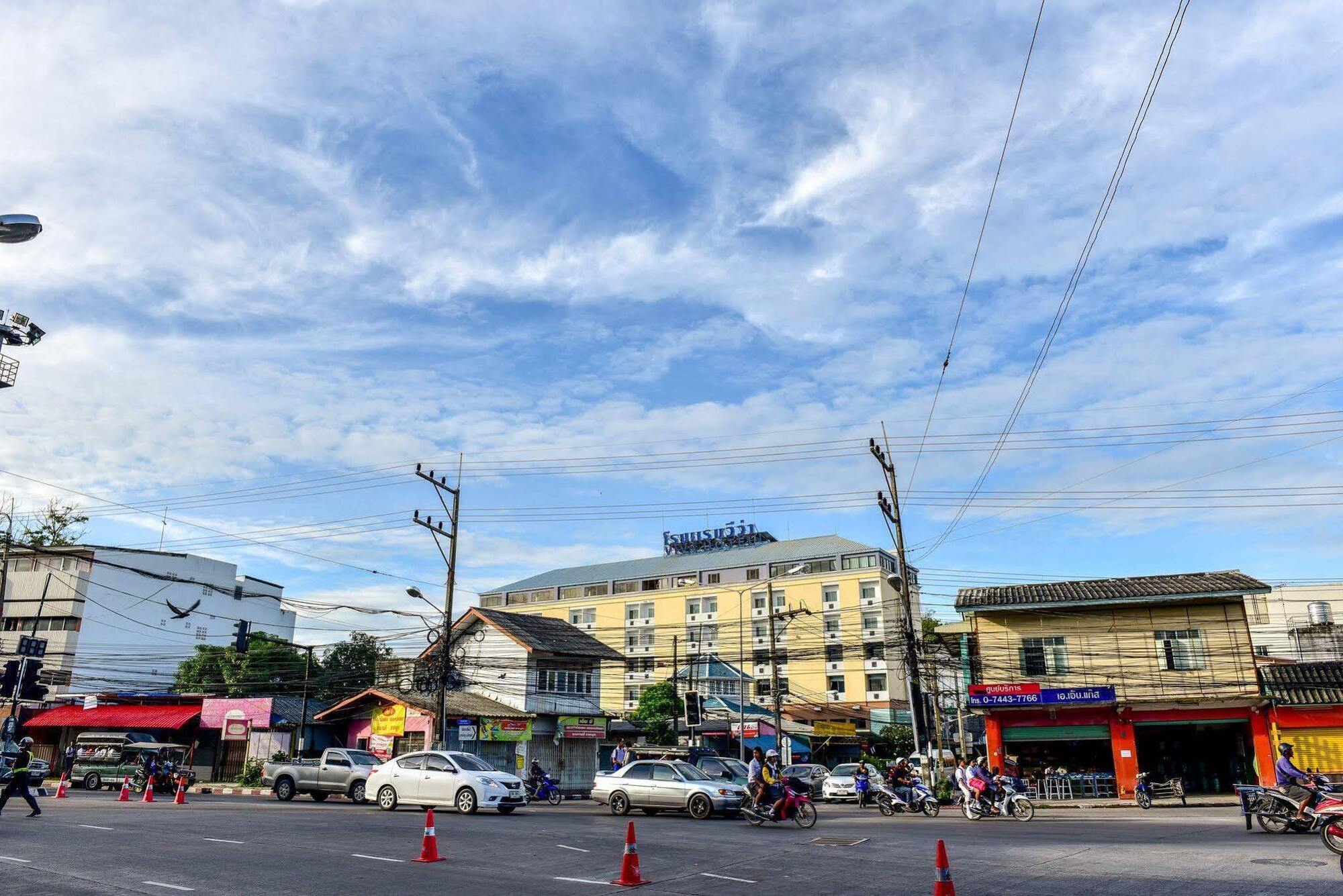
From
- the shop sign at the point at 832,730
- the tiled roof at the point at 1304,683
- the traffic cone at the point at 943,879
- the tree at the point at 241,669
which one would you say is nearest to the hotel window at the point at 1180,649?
the tiled roof at the point at 1304,683

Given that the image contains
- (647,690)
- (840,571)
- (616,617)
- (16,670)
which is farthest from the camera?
(616,617)

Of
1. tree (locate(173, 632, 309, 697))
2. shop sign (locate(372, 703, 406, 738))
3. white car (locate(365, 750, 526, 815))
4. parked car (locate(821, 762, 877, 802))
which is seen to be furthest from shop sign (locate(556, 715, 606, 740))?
tree (locate(173, 632, 309, 697))

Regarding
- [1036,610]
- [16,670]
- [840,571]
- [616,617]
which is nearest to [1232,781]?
[1036,610]

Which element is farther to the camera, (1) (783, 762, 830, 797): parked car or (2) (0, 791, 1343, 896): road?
(1) (783, 762, 830, 797): parked car

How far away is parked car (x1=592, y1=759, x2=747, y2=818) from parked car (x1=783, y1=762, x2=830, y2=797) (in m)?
10.6

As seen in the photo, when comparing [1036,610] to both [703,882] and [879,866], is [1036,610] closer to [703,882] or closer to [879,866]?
[879,866]

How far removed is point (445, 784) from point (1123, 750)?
25402 mm

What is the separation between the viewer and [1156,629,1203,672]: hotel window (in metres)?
34.9

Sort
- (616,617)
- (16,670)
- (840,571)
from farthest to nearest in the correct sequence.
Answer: (616,617), (840,571), (16,670)

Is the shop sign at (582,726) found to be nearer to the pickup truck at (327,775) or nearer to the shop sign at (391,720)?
the shop sign at (391,720)

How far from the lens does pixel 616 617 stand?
9175 centimetres

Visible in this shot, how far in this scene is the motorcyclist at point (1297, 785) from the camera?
17.0 m

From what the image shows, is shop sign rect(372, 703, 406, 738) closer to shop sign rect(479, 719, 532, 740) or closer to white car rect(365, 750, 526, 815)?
shop sign rect(479, 719, 532, 740)

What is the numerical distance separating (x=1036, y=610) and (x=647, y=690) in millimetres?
29053
